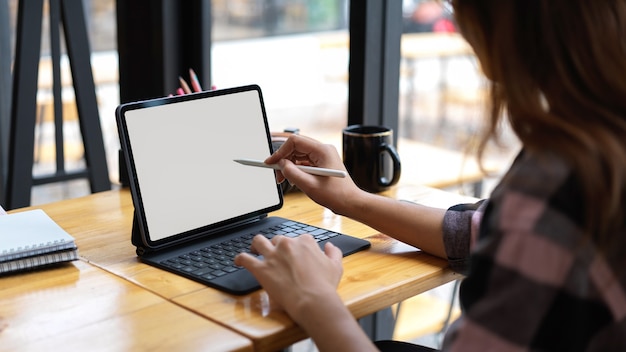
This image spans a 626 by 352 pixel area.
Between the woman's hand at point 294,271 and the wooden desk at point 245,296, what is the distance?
0.03 meters

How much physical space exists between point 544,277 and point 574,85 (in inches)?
7.0

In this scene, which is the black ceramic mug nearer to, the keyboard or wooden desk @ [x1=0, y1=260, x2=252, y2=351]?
the keyboard

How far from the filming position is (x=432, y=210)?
1.22m

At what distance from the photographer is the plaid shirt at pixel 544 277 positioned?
689mm

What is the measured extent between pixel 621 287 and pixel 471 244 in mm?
449

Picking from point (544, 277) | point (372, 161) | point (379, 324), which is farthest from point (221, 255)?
point (379, 324)

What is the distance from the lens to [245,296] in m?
1.01

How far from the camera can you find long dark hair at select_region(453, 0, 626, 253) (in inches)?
27.1

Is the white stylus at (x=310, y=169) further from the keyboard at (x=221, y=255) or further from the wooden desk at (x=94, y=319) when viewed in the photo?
the wooden desk at (x=94, y=319)

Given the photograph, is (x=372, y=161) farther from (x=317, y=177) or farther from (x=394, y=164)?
(x=317, y=177)

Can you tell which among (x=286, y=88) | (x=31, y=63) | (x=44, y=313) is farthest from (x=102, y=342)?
(x=286, y=88)

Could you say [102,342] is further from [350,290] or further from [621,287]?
[621,287]

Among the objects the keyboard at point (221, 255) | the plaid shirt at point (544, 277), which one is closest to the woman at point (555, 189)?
the plaid shirt at point (544, 277)

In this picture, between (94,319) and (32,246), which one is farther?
(32,246)
